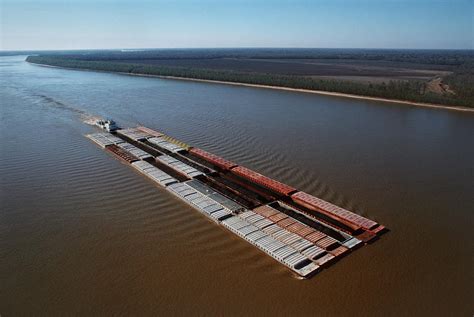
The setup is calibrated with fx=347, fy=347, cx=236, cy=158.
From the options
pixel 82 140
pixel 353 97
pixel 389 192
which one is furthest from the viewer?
pixel 353 97

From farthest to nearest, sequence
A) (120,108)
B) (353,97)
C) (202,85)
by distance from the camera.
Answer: (202,85) → (353,97) → (120,108)

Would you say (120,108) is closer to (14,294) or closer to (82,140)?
(82,140)

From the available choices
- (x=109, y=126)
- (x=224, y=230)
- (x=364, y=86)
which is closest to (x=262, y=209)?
(x=224, y=230)

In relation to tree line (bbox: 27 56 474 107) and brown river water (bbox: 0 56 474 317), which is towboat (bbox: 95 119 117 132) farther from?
tree line (bbox: 27 56 474 107)

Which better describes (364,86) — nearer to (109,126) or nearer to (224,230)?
(109,126)

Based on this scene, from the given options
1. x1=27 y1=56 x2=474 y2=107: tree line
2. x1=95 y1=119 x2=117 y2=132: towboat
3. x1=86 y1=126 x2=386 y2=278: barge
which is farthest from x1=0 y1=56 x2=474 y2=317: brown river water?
x1=27 y1=56 x2=474 y2=107: tree line

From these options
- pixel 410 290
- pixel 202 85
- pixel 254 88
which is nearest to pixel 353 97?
pixel 254 88
